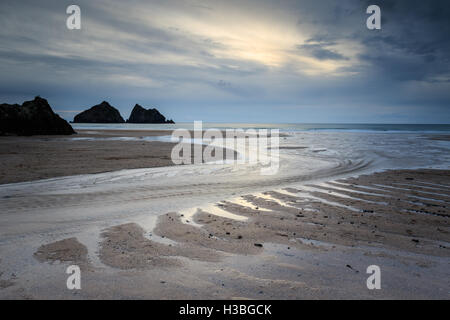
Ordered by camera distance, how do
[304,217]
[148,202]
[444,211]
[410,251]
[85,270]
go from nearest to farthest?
[85,270], [410,251], [304,217], [444,211], [148,202]

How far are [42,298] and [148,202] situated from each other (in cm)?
416

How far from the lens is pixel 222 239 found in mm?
4625

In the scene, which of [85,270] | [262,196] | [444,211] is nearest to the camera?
[85,270]

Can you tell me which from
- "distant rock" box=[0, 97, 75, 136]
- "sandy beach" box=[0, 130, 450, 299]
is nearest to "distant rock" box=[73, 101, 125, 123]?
"distant rock" box=[0, 97, 75, 136]

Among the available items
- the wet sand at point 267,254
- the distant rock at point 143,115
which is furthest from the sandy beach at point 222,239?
the distant rock at point 143,115

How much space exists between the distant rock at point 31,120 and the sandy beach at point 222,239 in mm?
34281

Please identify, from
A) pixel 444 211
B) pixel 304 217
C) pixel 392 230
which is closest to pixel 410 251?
pixel 392 230

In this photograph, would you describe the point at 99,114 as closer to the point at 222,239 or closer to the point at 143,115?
the point at 143,115

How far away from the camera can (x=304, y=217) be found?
19.1 feet

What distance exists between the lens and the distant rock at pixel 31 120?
35.4 metres

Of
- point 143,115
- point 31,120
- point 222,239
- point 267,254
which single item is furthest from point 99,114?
point 267,254

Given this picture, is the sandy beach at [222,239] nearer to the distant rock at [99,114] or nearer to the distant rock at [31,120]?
the distant rock at [31,120]
